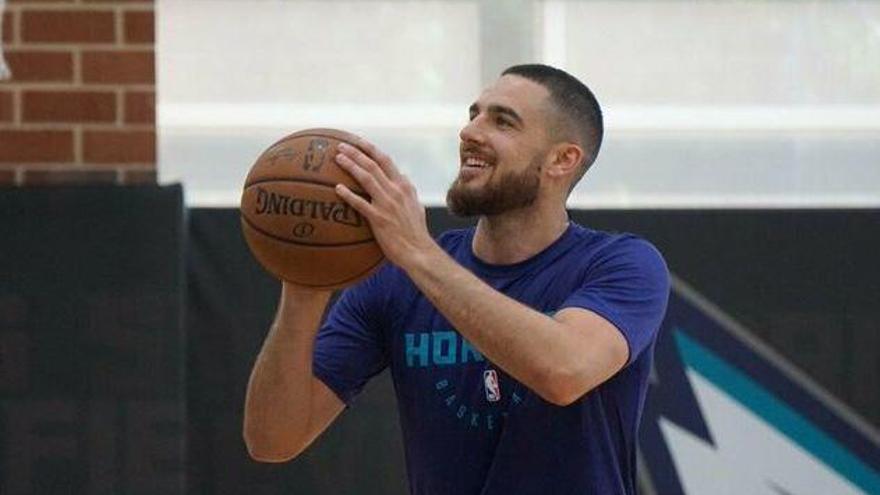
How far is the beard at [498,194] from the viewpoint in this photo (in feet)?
11.7

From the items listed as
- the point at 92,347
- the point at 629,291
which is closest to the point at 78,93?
the point at 92,347

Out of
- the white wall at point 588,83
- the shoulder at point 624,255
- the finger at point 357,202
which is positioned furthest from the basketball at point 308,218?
the white wall at point 588,83

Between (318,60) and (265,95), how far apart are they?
7.9 inches

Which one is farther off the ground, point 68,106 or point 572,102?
point 572,102

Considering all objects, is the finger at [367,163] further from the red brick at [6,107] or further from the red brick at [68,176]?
the red brick at [6,107]

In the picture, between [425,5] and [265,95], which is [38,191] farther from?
[425,5]

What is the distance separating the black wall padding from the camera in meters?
5.18

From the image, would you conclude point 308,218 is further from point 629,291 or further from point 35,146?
point 35,146

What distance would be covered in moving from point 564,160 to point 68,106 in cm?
201

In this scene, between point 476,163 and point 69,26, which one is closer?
point 476,163

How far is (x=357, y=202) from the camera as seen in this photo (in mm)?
3303

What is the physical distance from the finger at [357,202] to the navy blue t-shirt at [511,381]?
16.7 inches

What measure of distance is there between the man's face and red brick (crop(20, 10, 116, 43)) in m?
1.87

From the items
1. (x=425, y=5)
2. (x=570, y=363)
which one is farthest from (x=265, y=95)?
(x=570, y=363)
